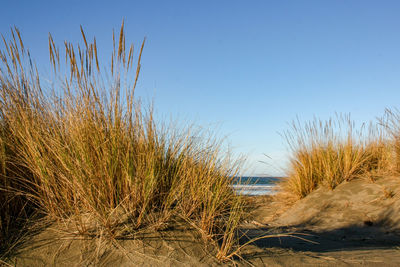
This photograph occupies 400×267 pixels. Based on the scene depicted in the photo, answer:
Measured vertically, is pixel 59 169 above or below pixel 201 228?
above

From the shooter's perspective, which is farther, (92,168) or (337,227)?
(337,227)

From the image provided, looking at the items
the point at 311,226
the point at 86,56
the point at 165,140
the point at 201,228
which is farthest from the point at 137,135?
the point at 311,226

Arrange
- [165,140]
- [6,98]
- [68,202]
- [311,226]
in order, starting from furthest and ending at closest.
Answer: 1. [311,226]
2. [165,140]
3. [6,98]
4. [68,202]

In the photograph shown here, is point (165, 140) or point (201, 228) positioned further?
point (165, 140)

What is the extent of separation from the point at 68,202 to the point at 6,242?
449mm

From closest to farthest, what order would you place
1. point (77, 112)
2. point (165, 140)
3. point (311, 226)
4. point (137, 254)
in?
point (137, 254), point (77, 112), point (165, 140), point (311, 226)

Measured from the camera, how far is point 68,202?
206 cm

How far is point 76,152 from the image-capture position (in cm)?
210

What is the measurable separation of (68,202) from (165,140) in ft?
3.34

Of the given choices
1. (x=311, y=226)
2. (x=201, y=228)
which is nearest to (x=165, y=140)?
(x=201, y=228)

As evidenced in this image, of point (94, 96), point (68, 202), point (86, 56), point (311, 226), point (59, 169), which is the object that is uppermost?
point (86, 56)

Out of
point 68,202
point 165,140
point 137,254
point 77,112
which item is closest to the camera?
point 137,254

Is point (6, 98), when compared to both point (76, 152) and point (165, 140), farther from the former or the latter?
point (165, 140)

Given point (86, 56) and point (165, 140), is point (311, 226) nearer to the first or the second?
point (165, 140)
